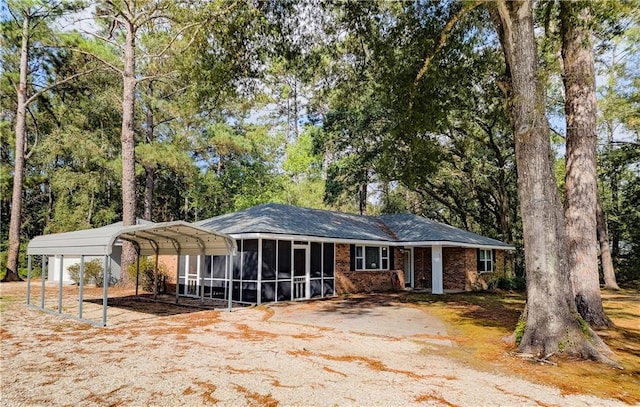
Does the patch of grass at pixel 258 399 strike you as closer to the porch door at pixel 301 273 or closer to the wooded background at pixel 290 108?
the wooded background at pixel 290 108

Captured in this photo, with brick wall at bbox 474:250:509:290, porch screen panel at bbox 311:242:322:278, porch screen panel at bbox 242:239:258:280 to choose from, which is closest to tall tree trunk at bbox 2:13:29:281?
porch screen panel at bbox 242:239:258:280

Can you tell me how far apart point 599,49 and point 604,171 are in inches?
902

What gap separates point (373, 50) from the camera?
11.7 metres

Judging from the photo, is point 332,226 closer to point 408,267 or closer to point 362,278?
point 362,278

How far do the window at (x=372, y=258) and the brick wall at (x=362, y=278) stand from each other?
234mm

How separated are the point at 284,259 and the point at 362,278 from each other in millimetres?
4919

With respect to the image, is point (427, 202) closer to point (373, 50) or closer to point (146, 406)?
point (373, 50)

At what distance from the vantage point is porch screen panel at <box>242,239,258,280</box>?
1397 cm

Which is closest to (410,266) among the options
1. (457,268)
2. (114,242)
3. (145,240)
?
(457,268)

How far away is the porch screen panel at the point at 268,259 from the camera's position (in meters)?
14.0

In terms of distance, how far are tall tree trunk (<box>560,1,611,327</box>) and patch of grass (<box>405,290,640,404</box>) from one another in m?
0.96

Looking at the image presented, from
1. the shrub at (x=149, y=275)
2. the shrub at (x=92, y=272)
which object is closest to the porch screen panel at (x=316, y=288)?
the shrub at (x=149, y=275)

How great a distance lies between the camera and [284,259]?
1463cm

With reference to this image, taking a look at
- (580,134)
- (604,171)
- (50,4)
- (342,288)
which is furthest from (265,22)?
(604,171)
